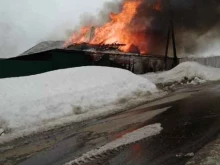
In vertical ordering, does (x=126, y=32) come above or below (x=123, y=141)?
above

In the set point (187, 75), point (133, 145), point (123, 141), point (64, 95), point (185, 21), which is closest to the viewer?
A: point (133, 145)

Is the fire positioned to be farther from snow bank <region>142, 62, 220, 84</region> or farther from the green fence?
snow bank <region>142, 62, 220, 84</region>

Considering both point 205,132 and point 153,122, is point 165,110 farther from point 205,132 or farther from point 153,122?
point 205,132

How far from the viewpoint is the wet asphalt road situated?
18.2 ft

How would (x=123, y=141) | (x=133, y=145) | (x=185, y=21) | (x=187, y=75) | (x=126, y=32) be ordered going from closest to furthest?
(x=133, y=145) → (x=123, y=141) → (x=187, y=75) → (x=185, y=21) → (x=126, y=32)

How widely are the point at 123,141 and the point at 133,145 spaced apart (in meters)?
0.37

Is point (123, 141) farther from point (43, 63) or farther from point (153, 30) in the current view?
point (153, 30)

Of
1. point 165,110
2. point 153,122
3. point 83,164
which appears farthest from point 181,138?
point 165,110

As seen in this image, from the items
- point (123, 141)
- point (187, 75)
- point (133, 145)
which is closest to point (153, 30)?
point (187, 75)

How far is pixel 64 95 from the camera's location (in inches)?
423

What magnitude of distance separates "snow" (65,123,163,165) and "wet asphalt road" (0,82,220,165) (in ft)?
0.59

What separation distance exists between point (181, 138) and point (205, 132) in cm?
73

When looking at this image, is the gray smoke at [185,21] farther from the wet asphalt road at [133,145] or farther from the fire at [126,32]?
the wet asphalt road at [133,145]

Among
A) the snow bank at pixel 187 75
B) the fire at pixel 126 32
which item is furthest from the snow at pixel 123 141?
the fire at pixel 126 32
